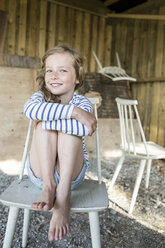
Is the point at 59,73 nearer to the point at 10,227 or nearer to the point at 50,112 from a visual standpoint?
the point at 50,112

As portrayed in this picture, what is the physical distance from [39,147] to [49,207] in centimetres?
27

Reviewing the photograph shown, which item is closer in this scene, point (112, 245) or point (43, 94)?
point (43, 94)

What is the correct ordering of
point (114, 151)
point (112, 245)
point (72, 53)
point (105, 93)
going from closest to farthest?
point (72, 53)
point (112, 245)
point (114, 151)
point (105, 93)

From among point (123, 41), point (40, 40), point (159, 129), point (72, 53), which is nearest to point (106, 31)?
→ point (123, 41)

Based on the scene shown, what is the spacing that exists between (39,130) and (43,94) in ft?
0.83

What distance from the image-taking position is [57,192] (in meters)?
1.06

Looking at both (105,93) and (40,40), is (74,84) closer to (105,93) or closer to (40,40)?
(105,93)

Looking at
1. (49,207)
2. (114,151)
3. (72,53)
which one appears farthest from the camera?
(114,151)

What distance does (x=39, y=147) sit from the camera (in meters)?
1.11

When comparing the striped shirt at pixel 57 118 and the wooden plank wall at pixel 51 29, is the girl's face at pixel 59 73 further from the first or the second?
the wooden plank wall at pixel 51 29

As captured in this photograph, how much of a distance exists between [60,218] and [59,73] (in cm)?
69

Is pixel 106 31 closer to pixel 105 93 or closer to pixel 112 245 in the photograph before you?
pixel 105 93

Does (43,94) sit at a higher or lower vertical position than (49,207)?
higher

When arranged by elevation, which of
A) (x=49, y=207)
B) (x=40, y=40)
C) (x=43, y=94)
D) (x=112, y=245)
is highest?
(x=40, y=40)
